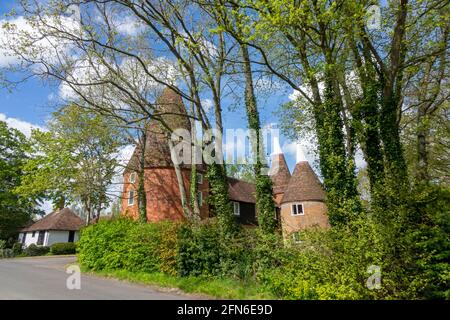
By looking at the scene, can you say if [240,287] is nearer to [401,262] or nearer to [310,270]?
[310,270]

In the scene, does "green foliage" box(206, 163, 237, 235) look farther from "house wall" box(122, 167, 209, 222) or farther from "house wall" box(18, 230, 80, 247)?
"house wall" box(18, 230, 80, 247)

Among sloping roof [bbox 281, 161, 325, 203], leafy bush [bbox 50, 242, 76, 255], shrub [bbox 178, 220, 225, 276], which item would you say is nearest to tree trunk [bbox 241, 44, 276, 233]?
shrub [bbox 178, 220, 225, 276]

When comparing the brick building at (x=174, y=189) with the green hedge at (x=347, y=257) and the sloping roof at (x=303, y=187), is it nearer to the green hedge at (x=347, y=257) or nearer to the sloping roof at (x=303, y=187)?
the sloping roof at (x=303, y=187)

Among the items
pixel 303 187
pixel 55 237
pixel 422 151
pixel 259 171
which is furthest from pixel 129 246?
pixel 55 237

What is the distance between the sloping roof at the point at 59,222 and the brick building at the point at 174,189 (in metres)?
24.8

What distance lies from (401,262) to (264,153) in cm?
764

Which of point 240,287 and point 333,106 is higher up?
point 333,106

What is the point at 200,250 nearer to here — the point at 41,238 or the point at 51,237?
the point at 51,237

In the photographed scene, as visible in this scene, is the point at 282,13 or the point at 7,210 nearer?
the point at 282,13

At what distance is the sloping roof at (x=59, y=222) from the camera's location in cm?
4888

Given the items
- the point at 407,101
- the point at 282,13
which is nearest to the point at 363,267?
the point at 282,13

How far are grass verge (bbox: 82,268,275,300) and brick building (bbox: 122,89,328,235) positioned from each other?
29.6 feet

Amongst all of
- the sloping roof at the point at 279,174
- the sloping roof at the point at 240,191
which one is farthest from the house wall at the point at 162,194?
the sloping roof at the point at 279,174

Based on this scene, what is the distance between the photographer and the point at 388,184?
9797mm
